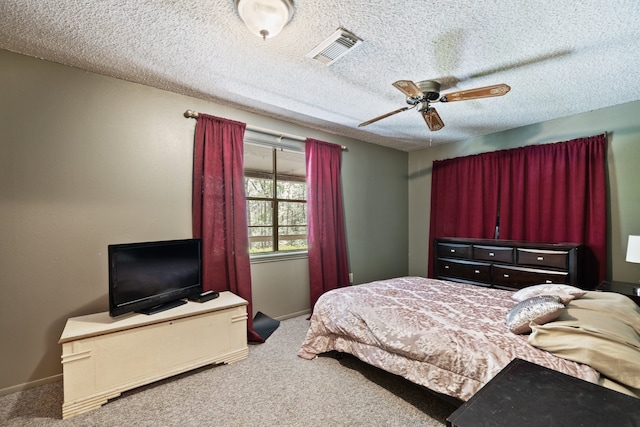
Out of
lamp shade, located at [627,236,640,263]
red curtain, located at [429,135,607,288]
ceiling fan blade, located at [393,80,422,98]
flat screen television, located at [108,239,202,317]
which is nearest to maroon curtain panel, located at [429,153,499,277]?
red curtain, located at [429,135,607,288]

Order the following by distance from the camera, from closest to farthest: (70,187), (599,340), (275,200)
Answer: (599,340) → (70,187) → (275,200)

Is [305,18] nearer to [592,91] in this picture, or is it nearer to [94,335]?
[94,335]

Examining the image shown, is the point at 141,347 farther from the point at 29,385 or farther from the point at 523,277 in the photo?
the point at 523,277

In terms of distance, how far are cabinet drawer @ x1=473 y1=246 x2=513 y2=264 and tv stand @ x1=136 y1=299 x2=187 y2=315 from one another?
347 cm

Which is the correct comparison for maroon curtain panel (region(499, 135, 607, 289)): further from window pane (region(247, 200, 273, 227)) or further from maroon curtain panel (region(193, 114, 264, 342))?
maroon curtain panel (region(193, 114, 264, 342))

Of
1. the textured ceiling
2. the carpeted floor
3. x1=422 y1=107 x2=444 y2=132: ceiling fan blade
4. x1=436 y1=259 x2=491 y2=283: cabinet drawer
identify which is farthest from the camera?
x1=436 y1=259 x2=491 y2=283: cabinet drawer

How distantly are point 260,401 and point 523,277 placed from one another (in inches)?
121

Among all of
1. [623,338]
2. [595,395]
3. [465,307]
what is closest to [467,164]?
[465,307]

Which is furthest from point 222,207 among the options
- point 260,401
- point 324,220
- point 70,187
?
point 260,401

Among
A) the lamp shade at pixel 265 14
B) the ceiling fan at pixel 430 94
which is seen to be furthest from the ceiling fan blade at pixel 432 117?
the lamp shade at pixel 265 14

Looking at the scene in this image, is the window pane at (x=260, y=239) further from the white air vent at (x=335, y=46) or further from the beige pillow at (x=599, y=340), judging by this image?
the beige pillow at (x=599, y=340)

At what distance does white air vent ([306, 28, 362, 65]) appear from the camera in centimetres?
183

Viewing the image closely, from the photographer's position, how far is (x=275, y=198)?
11.6ft

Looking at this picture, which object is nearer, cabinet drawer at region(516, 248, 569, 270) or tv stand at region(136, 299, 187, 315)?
tv stand at region(136, 299, 187, 315)
